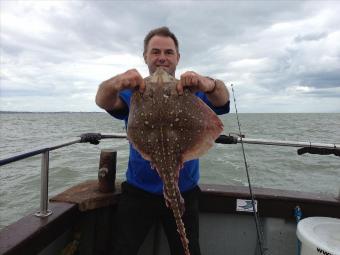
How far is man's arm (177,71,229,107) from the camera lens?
213cm

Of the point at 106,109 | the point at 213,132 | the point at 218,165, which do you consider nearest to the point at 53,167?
the point at 218,165

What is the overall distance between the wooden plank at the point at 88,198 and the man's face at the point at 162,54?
4.59 ft

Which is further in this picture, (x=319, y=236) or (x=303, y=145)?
(x=303, y=145)

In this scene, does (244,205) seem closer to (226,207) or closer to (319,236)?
(226,207)

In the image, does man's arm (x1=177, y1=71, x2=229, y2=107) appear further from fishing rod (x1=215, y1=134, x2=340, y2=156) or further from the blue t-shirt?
fishing rod (x1=215, y1=134, x2=340, y2=156)

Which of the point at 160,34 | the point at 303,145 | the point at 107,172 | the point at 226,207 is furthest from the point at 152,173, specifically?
the point at 303,145

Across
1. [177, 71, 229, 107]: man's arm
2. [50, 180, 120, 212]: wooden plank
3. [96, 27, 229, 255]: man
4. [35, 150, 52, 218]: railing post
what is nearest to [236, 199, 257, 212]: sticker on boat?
[96, 27, 229, 255]: man

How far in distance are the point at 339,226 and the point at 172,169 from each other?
191 cm

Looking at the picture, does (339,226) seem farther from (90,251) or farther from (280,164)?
(280,164)

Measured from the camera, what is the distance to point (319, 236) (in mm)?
2850

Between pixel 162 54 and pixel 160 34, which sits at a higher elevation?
pixel 160 34

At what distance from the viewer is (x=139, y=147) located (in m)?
2.18

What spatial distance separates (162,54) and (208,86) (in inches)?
28.0

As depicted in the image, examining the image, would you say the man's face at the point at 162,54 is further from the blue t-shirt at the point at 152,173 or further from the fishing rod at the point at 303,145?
the fishing rod at the point at 303,145
